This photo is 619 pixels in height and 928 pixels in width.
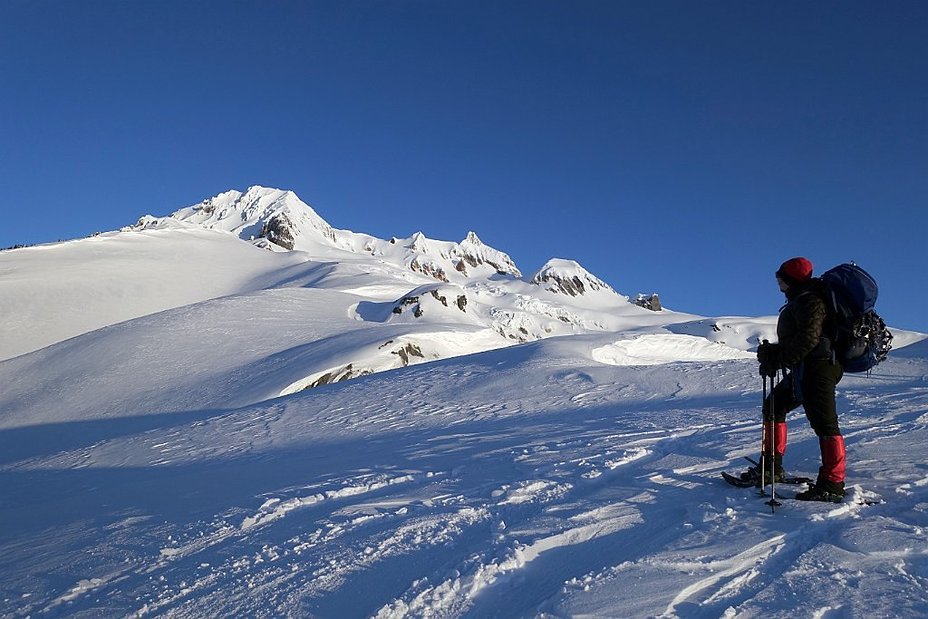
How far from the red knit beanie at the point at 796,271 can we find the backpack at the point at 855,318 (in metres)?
0.16

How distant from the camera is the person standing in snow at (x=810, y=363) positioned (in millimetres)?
4203

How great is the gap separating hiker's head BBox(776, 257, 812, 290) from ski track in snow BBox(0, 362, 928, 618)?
163 centimetres

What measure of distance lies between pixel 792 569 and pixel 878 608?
1.53ft

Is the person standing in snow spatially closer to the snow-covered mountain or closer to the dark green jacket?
the dark green jacket

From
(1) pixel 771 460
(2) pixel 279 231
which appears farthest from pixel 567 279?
(1) pixel 771 460

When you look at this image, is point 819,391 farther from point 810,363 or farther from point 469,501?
point 469,501

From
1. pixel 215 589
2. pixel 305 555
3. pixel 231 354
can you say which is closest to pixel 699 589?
pixel 305 555

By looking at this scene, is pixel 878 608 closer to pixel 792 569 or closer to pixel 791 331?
pixel 792 569

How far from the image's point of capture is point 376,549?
3945mm

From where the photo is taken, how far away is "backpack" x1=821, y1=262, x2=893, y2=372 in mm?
4133

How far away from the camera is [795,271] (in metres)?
4.47

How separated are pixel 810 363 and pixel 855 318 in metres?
0.45

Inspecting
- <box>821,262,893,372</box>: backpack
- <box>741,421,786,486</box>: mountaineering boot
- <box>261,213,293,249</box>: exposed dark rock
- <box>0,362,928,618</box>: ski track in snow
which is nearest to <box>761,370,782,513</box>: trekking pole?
<box>741,421,786,486</box>: mountaineering boot

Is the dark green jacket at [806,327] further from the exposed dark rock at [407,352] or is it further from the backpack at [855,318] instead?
the exposed dark rock at [407,352]
